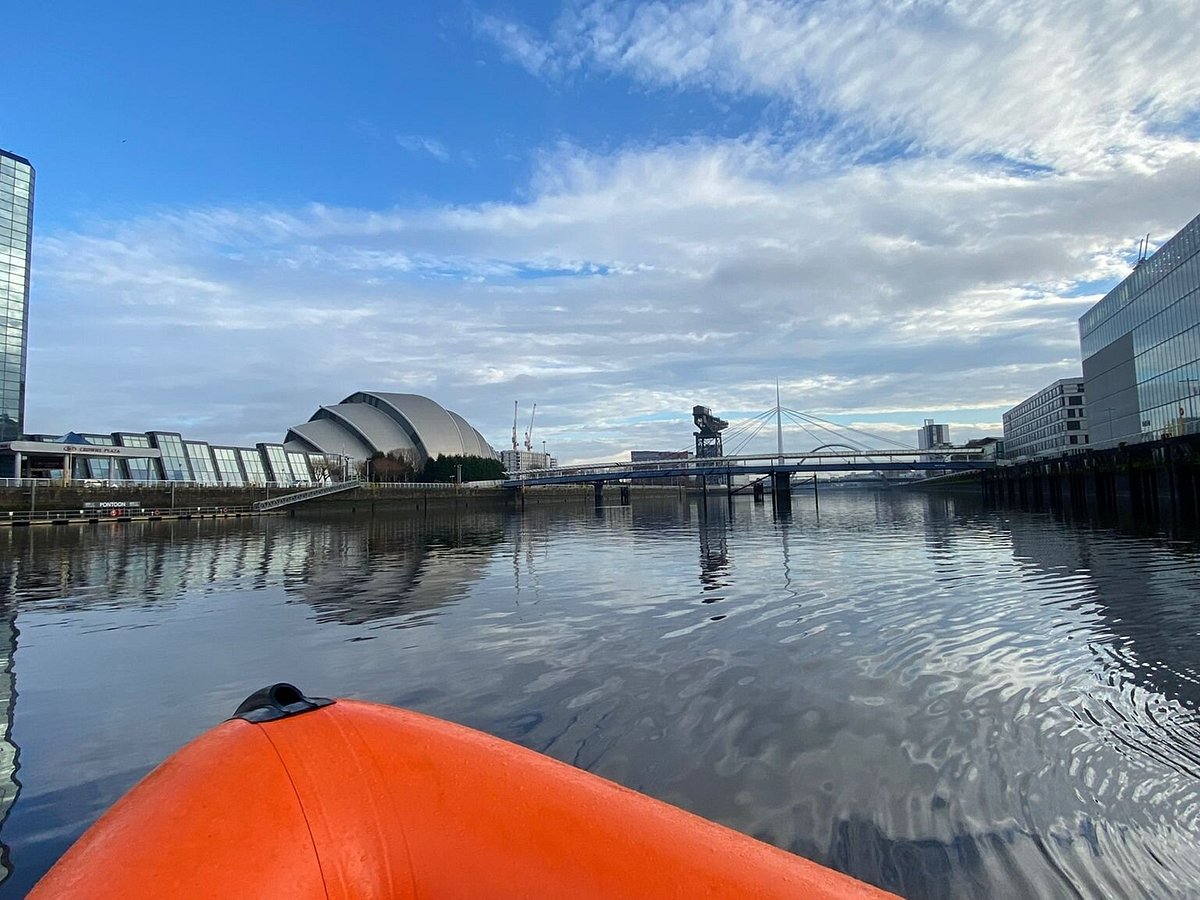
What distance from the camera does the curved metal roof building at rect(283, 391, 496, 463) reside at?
9288 centimetres

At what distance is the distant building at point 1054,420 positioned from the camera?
9325 cm

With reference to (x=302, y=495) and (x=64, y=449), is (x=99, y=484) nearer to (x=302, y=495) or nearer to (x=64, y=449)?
(x=64, y=449)

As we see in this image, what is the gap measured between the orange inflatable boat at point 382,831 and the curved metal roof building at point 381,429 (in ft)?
312

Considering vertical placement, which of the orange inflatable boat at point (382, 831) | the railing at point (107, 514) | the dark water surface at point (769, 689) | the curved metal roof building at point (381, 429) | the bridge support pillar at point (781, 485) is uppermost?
the curved metal roof building at point (381, 429)

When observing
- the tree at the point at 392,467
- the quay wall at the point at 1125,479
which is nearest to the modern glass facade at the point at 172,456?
the tree at the point at 392,467

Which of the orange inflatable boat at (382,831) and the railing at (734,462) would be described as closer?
the orange inflatable boat at (382,831)

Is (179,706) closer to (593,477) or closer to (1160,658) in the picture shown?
(1160,658)

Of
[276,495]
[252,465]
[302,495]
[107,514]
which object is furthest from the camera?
[252,465]

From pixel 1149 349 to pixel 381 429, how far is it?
85.1m

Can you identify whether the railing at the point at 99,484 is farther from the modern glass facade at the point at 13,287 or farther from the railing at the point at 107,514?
the modern glass facade at the point at 13,287

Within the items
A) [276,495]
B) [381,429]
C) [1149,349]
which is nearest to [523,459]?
[381,429]

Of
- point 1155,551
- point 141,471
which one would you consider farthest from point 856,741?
point 141,471

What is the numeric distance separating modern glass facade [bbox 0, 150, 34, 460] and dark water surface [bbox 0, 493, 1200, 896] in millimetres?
59740

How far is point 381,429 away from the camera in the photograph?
318 ft
